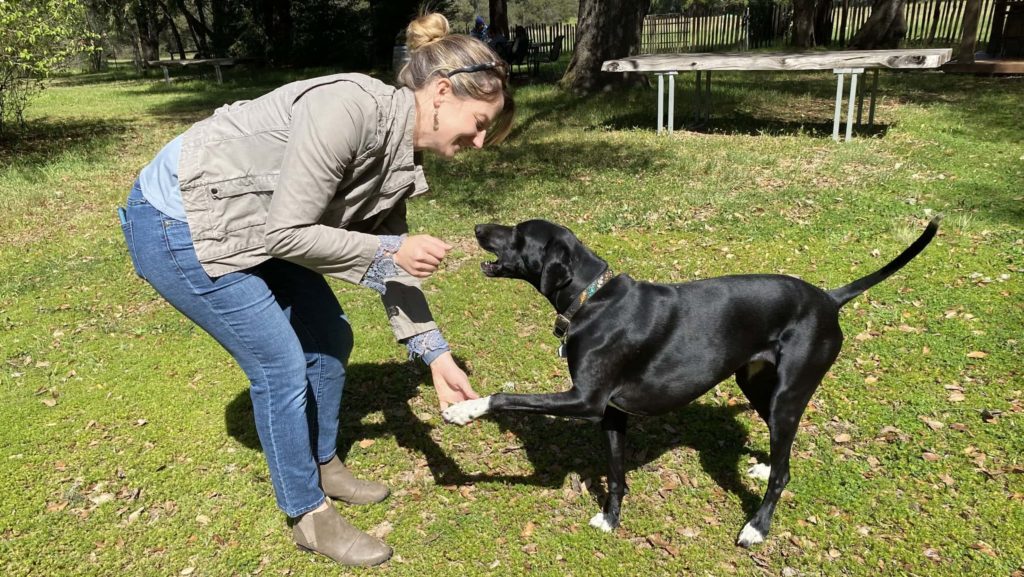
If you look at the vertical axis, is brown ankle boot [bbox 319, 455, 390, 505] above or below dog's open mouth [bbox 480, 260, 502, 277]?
below

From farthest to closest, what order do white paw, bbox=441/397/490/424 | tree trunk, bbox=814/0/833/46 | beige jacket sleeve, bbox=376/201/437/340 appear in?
tree trunk, bbox=814/0/833/46, beige jacket sleeve, bbox=376/201/437/340, white paw, bbox=441/397/490/424

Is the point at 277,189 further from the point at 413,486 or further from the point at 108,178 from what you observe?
the point at 108,178

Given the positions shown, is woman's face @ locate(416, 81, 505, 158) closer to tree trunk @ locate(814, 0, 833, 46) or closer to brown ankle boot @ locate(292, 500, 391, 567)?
brown ankle boot @ locate(292, 500, 391, 567)

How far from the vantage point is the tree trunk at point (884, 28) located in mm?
19409

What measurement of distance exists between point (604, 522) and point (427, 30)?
2438 millimetres

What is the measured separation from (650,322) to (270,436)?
5.52ft

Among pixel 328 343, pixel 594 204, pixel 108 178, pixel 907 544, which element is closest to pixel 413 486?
pixel 328 343

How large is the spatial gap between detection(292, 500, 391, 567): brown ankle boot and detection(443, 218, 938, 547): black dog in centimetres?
81

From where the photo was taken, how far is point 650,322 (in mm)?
3010

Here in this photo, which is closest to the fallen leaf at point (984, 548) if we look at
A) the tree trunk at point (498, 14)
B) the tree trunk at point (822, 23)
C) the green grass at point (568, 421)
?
the green grass at point (568, 421)

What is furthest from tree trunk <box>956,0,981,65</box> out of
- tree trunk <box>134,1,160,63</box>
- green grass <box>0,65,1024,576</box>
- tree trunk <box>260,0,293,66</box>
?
tree trunk <box>134,1,160,63</box>

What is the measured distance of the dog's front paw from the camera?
11.3ft

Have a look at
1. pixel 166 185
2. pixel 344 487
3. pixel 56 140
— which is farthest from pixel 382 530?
pixel 56 140

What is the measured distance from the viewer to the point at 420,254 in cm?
241
